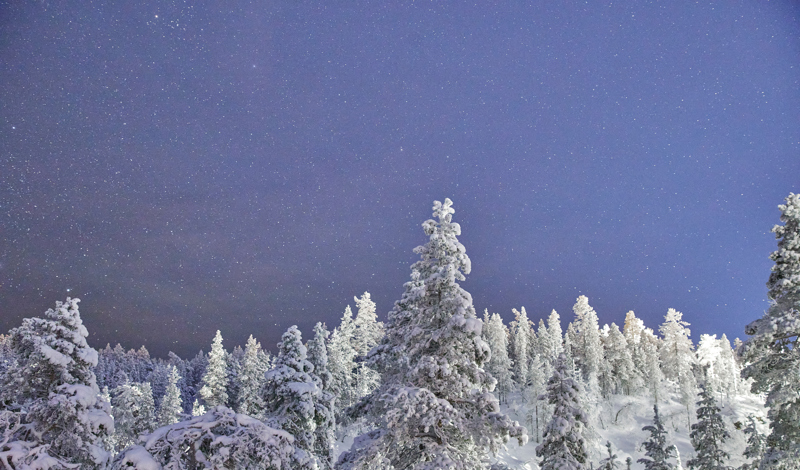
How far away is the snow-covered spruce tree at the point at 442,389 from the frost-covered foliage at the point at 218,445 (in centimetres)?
474

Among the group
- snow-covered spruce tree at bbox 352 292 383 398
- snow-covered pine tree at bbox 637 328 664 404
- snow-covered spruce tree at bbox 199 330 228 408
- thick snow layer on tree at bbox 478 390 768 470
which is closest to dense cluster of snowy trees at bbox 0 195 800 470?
snow-covered spruce tree at bbox 352 292 383 398

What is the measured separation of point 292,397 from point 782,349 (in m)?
19.5

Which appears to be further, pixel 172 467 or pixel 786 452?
pixel 786 452

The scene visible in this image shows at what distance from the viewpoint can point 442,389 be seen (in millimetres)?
11703

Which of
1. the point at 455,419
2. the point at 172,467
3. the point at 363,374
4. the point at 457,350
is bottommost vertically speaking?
the point at 172,467

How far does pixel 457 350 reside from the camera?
38.9 feet

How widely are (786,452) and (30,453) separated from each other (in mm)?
21487

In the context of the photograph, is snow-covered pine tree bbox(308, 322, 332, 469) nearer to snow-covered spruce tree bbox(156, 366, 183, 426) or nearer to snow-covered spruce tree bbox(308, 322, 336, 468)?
snow-covered spruce tree bbox(308, 322, 336, 468)

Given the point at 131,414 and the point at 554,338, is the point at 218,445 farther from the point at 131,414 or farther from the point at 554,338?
the point at 554,338

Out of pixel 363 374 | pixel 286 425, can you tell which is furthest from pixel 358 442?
pixel 363 374

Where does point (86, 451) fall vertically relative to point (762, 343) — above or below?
below

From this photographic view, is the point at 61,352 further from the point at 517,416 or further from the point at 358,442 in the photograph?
the point at 517,416

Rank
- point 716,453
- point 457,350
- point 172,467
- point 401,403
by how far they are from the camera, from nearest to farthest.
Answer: point 172,467, point 401,403, point 457,350, point 716,453

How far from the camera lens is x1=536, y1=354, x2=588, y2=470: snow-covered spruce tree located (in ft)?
61.7
